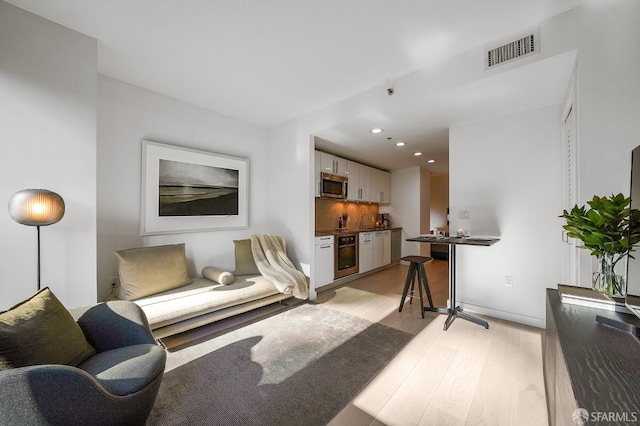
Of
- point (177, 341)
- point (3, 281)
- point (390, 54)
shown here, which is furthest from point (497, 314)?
point (3, 281)

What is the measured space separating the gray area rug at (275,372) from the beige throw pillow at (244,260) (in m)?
0.85

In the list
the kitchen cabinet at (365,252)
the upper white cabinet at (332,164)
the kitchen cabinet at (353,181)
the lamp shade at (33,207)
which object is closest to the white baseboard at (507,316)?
the kitchen cabinet at (365,252)

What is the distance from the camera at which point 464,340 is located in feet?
8.13

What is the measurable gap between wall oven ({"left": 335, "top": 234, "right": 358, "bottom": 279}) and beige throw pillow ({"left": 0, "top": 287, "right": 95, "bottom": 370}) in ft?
11.1

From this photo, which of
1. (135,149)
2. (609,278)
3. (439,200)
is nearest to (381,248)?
(439,200)

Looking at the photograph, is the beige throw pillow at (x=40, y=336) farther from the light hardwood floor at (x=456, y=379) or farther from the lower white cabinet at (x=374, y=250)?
the lower white cabinet at (x=374, y=250)

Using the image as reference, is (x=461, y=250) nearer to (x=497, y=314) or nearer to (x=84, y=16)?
(x=497, y=314)

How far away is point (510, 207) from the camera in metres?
2.98

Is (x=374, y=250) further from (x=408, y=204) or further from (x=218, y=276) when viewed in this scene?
(x=218, y=276)

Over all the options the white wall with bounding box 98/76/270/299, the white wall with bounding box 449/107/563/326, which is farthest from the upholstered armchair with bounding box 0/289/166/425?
the white wall with bounding box 449/107/563/326

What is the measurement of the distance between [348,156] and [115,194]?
3870 mm

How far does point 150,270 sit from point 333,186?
3143 millimetres

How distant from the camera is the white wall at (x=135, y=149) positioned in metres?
2.74

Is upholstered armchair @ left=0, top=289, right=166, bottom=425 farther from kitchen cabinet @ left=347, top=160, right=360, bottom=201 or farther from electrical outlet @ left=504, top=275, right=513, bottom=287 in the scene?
kitchen cabinet @ left=347, top=160, right=360, bottom=201
